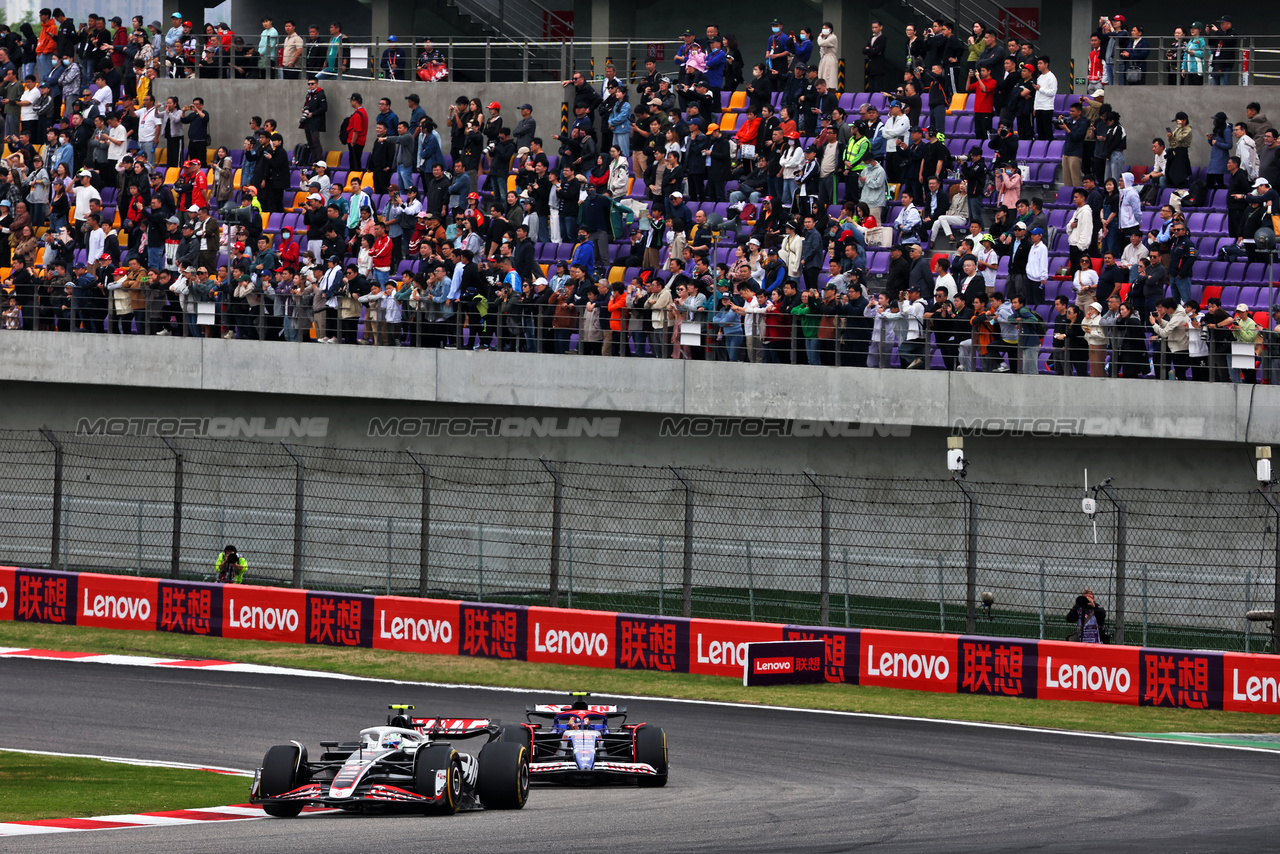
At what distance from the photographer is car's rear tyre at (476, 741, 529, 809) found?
10.8m

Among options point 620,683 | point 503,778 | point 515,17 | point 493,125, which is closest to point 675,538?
point 620,683

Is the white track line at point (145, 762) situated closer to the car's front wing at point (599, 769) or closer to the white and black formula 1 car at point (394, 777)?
the white and black formula 1 car at point (394, 777)

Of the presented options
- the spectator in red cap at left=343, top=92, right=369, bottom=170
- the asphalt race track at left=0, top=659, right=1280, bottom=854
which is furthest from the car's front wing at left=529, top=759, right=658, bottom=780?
the spectator in red cap at left=343, top=92, right=369, bottom=170

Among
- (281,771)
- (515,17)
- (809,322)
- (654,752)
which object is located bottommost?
(654,752)

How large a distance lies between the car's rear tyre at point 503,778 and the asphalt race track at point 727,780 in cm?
12

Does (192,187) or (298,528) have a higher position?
(192,187)

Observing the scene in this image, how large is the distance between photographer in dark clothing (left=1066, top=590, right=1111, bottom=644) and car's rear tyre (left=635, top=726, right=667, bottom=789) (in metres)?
6.81

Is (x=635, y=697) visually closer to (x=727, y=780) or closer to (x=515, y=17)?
(x=727, y=780)

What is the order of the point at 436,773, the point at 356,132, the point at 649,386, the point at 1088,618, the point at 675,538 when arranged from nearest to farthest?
1. the point at 436,773
2. the point at 1088,618
3. the point at 675,538
4. the point at 649,386
5. the point at 356,132

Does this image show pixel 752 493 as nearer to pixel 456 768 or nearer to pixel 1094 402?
pixel 1094 402

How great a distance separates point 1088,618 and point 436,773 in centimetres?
892

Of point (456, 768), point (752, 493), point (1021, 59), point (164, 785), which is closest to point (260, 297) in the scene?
point (752, 493)

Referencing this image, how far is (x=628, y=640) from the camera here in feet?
60.2

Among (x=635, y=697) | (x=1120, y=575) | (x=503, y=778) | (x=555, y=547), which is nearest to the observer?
(x=503, y=778)
